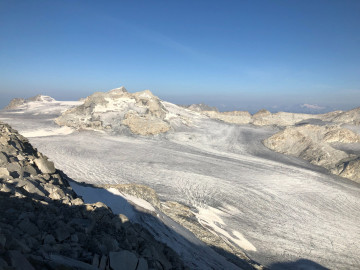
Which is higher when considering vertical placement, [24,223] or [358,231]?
[24,223]

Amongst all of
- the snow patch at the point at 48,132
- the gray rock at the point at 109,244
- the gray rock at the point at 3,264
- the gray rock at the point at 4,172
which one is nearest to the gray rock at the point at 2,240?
the gray rock at the point at 3,264

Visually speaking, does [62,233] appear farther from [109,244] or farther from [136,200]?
[136,200]

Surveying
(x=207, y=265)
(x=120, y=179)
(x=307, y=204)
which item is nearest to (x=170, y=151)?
(x=120, y=179)

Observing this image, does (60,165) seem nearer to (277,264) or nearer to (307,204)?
(277,264)

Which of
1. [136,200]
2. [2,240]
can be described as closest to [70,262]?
[2,240]

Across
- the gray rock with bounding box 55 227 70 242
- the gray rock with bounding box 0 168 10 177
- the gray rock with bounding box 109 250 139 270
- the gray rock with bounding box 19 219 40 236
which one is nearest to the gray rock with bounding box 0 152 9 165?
the gray rock with bounding box 0 168 10 177

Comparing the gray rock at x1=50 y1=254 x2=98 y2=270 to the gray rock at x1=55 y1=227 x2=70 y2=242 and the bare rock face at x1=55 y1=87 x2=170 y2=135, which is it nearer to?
the gray rock at x1=55 y1=227 x2=70 y2=242
